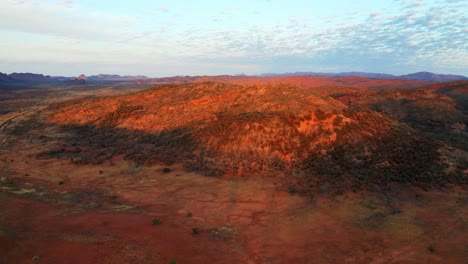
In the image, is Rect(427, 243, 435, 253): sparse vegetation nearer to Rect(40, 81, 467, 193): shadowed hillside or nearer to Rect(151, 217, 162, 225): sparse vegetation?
Rect(40, 81, 467, 193): shadowed hillside

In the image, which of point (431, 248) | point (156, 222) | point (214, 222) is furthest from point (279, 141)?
point (431, 248)

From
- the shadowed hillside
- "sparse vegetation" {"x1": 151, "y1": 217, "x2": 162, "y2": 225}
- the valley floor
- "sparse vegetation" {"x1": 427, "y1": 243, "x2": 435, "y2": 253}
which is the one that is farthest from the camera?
the shadowed hillside

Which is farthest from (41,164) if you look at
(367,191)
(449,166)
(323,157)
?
(449,166)

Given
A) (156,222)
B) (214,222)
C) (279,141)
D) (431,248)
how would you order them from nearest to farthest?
1. (431,248)
2. (156,222)
3. (214,222)
4. (279,141)

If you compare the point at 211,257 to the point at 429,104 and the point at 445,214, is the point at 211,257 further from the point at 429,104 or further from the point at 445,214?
the point at 429,104

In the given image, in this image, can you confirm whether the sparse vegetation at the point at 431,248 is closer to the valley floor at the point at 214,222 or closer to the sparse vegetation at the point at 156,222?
the valley floor at the point at 214,222

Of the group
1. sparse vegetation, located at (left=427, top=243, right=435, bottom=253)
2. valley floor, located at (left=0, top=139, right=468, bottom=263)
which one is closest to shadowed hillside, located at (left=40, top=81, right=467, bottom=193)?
valley floor, located at (left=0, top=139, right=468, bottom=263)

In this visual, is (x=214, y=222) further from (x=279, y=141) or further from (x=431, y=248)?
(x=279, y=141)

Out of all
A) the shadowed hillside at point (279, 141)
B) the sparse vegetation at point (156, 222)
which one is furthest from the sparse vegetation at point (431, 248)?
the sparse vegetation at point (156, 222)

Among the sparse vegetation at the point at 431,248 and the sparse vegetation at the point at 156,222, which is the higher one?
the sparse vegetation at the point at 156,222
